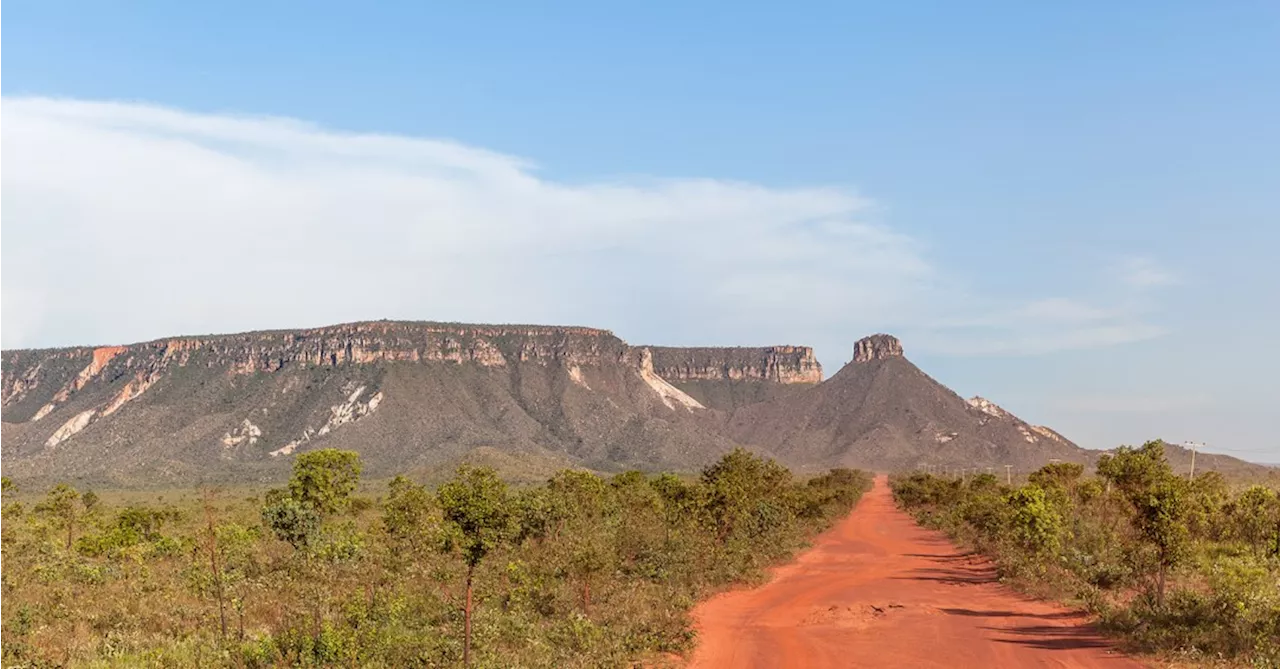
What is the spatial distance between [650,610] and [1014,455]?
164 metres

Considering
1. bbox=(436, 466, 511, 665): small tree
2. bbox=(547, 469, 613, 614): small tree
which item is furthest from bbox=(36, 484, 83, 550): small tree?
bbox=(436, 466, 511, 665): small tree

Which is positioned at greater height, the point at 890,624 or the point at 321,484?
the point at 321,484

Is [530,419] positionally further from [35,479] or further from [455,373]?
[35,479]

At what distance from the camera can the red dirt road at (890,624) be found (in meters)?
18.9

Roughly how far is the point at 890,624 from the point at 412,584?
41.2 feet

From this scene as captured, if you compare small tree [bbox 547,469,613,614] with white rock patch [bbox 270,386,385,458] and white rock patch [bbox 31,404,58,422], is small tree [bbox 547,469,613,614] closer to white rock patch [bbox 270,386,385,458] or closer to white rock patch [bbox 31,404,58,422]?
white rock patch [bbox 270,386,385,458]

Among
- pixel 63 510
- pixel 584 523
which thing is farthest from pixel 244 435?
pixel 584 523

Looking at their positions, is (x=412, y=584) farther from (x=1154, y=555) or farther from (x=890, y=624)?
(x=1154, y=555)

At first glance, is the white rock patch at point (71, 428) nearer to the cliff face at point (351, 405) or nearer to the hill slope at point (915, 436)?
the cliff face at point (351, 405)

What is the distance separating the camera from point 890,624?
22.9 metres

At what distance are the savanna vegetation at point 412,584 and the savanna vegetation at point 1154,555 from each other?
372 inches

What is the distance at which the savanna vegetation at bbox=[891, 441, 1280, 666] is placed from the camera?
1875cm

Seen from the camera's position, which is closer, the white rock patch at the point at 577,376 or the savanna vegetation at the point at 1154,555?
the savanna vegetation at the point at 1154,555

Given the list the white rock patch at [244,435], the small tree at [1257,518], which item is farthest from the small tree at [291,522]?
the white rock patch at [244,435]
